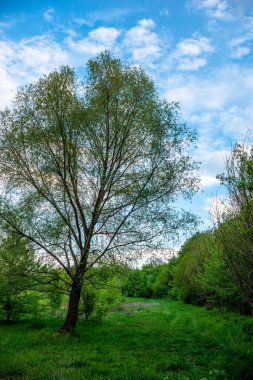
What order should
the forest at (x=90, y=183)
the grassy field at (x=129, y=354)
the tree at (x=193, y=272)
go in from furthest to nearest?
1. the tree at (x=193, y=272)
2. the forest at (x=90, y=183)
3. the grassy field at (x=129, y=354)

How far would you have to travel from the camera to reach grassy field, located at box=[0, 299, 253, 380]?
10203 mm

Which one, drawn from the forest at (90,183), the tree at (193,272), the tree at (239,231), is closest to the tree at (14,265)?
the forest at (90,183)

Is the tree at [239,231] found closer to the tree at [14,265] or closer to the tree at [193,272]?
the tree at [14,265]

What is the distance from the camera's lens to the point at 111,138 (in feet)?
63.7

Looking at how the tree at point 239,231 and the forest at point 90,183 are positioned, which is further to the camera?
the forest at point 90,183

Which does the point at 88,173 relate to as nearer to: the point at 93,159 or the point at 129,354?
the point at 93,159

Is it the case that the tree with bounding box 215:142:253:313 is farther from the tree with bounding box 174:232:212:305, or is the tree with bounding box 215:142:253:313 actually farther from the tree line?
the tree with bounding box 174:232:212:305

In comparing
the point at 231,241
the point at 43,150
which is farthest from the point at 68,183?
the point at 231,241

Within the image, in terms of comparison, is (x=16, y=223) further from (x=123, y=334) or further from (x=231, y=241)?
(x=231, y=241)

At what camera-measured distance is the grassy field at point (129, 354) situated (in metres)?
10.2

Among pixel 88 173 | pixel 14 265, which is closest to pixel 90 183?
pixel 88 173

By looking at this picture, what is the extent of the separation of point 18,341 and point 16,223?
18.5 ft

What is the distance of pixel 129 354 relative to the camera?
44.6ft

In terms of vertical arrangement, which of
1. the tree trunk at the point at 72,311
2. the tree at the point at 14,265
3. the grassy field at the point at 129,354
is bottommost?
the grassy field at the point at 129,354
